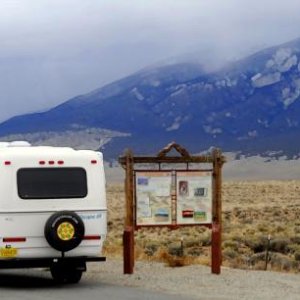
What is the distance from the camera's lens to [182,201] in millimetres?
19109

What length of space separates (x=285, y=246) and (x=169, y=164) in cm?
794

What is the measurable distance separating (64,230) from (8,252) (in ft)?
3.18

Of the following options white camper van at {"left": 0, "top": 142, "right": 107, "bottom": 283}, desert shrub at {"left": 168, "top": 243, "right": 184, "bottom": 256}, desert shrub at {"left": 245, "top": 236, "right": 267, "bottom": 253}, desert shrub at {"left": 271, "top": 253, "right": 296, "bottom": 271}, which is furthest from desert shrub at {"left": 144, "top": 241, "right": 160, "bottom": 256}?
white camper van at {"left": 0, "top": 142, "right": 107, "bottom": 283}

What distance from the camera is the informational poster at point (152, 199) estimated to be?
19047mm

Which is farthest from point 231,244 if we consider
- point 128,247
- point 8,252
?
point 8,252

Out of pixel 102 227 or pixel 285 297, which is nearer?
pixel 285 297

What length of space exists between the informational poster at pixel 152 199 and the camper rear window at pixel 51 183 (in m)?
2.25

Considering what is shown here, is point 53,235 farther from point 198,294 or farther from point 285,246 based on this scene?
point 285,246

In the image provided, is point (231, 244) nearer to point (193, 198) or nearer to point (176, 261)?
point (176, 261)

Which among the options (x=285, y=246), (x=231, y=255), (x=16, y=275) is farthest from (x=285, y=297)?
(x=285, y=246)

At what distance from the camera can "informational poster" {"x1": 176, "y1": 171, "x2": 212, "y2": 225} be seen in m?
19.1

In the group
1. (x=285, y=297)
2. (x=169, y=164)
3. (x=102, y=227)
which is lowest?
(x=285, y=297)

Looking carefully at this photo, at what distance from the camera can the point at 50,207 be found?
16.7 metres

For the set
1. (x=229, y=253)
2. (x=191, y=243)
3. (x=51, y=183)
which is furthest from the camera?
(x=191, y=243)
